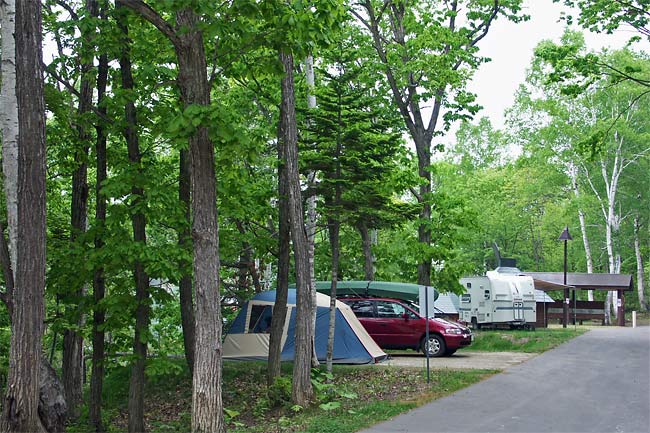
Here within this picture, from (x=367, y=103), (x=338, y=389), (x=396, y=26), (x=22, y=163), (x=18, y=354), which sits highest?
(x=396, y=26)

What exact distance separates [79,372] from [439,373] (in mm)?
8262

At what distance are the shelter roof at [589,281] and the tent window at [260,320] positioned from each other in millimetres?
22964

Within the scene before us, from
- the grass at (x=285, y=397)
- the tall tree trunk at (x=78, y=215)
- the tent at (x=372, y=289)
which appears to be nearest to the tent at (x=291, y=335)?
the grass at (x=285, y=397)

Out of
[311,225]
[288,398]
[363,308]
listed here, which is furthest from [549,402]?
[363,308]

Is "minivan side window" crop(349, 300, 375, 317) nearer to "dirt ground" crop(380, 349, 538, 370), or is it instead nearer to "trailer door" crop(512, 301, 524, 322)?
"dirt ground" crop(380, 349, 538, 370)

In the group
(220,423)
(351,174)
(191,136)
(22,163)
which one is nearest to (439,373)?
(351,174)

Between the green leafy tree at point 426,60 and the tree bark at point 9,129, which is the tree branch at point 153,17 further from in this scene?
the green leafy tree at point 426,60

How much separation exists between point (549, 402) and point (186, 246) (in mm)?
7094

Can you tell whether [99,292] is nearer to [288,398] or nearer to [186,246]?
[186,246]

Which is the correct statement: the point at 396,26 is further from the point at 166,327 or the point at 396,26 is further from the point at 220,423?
the point at 220,423

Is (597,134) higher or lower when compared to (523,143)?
lower

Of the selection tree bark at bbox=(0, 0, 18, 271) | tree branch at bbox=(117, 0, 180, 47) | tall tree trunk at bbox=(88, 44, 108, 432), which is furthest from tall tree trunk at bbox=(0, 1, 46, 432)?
tall tree trunk at bbox=(88, 44, 108, 432)

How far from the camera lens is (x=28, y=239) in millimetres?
9320

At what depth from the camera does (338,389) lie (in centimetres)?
1486
